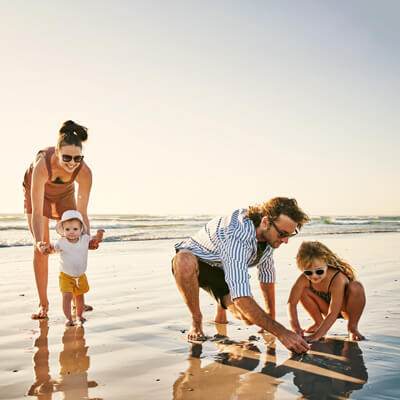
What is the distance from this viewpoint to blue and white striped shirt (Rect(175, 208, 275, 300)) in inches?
113

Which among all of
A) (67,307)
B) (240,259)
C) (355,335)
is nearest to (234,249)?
(240,259)

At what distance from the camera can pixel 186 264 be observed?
347 cm

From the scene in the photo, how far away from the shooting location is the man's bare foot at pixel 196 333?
334 cm

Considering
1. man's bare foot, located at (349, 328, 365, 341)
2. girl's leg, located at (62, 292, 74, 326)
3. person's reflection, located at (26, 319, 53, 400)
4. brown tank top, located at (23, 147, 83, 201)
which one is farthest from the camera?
brown tank top, located at (23, 147, 83, 201)

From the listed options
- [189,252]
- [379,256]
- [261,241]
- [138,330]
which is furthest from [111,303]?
[379,256]

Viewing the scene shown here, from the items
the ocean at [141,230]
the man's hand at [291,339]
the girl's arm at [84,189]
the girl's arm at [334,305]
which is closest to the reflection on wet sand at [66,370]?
the man's hand at [291,339]

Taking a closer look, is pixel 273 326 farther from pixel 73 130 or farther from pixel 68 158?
pixel 73 130

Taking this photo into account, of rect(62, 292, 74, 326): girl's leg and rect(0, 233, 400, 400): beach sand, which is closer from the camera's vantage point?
rect(0, 233, 400, 400): beach sand

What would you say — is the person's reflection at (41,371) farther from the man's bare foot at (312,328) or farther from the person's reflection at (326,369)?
the man's bare foot at (312,328)

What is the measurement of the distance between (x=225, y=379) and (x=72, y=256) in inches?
86.2


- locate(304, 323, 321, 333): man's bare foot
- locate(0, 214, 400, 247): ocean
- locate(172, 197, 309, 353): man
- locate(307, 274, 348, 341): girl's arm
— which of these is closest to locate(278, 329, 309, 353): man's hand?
locate(172, 197, 309, 353): man

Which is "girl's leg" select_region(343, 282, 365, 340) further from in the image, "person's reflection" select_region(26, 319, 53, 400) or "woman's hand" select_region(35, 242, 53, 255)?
"woman's hand" select_region(35, 242, 53, 255)

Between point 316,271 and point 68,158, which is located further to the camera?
point 68,158

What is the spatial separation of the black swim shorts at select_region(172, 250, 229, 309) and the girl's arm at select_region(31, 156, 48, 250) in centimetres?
157
